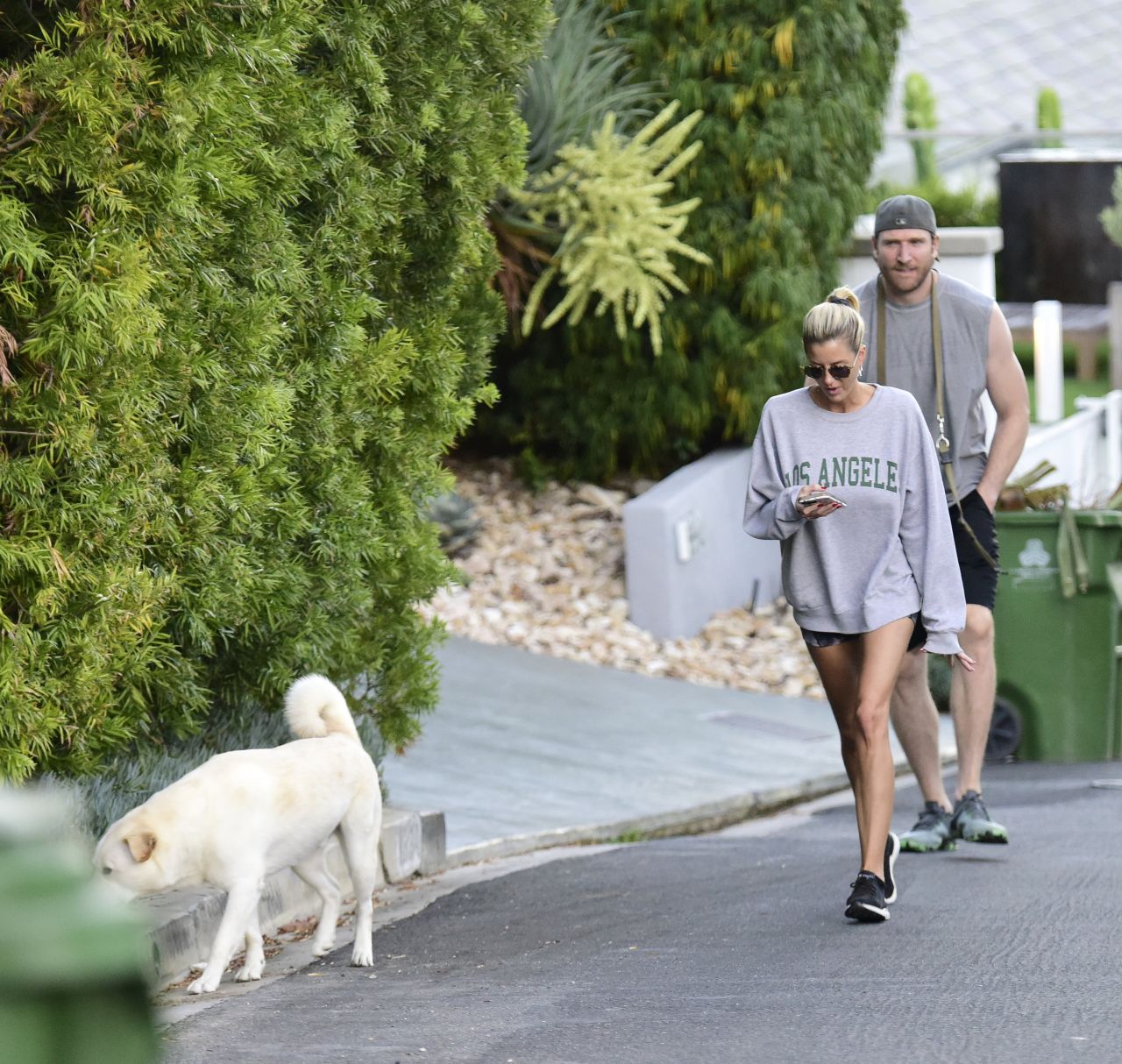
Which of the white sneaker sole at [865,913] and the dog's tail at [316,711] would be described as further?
the dog's tail at [316,711]

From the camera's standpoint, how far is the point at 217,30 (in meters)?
4.96

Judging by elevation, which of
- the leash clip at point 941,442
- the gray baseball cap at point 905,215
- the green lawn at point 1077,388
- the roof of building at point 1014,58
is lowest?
the green lawn at point 1077,388

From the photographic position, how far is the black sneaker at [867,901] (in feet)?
17.8

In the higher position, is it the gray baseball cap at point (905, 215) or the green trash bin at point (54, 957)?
the gray baseball cap at point (905, 215)

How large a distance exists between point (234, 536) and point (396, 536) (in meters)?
1.06

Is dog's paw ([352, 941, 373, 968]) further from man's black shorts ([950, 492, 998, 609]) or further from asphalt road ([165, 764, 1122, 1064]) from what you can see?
man's black shorts ([950, 492, 998, 609])

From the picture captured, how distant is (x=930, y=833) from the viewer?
21.9ft

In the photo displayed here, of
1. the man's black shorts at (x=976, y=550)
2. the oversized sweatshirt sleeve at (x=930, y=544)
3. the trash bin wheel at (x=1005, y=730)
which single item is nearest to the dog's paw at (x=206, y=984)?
the oversized sweatshirt sleeve at (x=930, y=544)

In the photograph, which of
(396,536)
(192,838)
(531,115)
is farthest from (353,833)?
(531,115)

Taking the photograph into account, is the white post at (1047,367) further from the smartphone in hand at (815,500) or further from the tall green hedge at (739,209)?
the smartphone in hand at (815,500)

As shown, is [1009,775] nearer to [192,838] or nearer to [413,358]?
[413,358]

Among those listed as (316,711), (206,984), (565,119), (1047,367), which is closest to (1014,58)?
(1047,367)

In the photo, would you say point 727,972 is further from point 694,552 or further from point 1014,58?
point 1014,58

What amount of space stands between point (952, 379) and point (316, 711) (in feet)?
8.11
